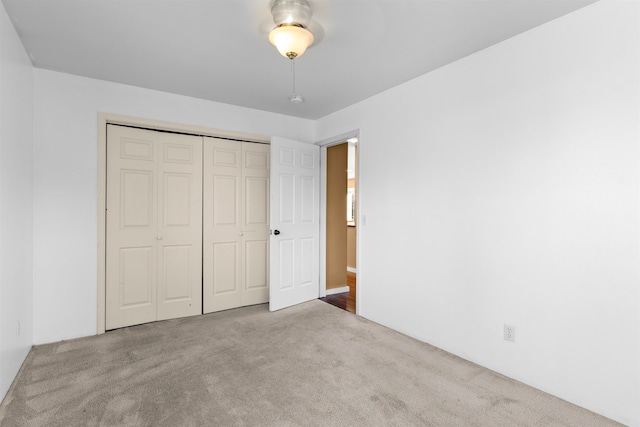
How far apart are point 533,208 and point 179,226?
3278 millimetres

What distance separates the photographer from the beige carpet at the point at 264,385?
188 centimetres

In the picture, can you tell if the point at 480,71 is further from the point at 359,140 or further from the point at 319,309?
the point at 319,309

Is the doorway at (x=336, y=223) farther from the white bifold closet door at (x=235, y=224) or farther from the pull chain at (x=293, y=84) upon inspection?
the pull chain at (x=293, y=84)

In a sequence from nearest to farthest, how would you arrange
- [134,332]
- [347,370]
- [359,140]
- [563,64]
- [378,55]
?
[563,64] → [347,370] → [378,55] → [134,332] → [359,140]

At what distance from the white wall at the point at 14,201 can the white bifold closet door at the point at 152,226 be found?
2.07 feet

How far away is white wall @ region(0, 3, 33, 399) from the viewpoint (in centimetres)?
203

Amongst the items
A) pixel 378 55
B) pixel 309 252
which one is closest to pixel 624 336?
pixel 378 55

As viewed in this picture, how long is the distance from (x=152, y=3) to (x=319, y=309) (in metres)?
3.23

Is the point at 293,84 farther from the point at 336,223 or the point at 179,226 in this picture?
the point at 336,223

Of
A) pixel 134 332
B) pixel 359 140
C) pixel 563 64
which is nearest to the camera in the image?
pixel 563 64

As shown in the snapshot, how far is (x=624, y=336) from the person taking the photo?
186cm

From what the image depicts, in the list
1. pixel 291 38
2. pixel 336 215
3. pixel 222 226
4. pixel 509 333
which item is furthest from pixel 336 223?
pixel 291 38

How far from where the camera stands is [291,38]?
6.52 feet

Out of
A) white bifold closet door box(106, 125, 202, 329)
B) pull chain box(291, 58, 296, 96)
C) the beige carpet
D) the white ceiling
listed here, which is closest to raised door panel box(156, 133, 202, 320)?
white bifold closet door box(106, 125, 202, 329)
